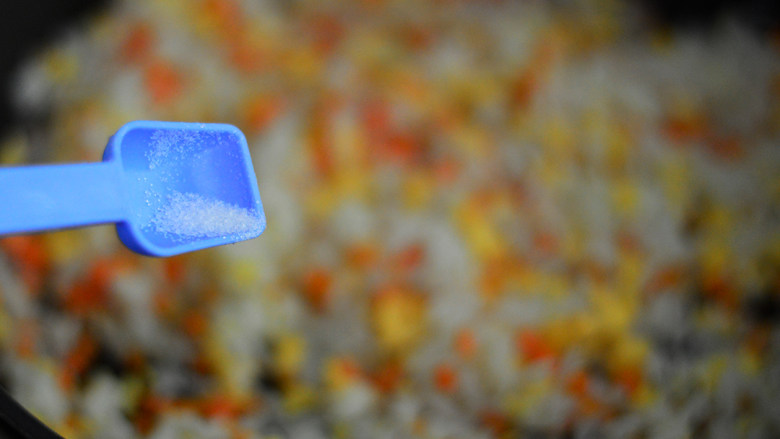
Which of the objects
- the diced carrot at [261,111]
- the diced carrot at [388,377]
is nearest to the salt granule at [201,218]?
the diced carrot at [388,377]

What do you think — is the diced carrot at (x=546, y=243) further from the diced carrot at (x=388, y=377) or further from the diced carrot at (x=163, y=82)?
the diced carrot at (x=163, y=82)

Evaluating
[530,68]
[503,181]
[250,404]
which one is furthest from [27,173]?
[530,68]

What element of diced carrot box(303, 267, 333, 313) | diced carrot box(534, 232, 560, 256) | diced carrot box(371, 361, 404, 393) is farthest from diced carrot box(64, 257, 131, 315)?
diced carrot box(534, 232, 560, 256)

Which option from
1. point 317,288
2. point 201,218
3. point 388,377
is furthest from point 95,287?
point 201,218

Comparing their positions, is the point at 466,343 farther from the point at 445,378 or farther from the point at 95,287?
the point at 95,287

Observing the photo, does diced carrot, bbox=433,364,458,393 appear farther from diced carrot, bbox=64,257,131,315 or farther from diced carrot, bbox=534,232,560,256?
diced carrot, bbox=64,257,131,315

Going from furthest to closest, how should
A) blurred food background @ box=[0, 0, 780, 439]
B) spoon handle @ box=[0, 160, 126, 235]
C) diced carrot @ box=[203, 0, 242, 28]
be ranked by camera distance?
diced carrot @ box=[203, 0, 242, 28]
blurred food background @ box=[0, 0, 780, 439]
spoon handle @ box=[0, 160, 126, 235]

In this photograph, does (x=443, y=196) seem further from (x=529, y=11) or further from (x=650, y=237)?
(x=529, y=11)
